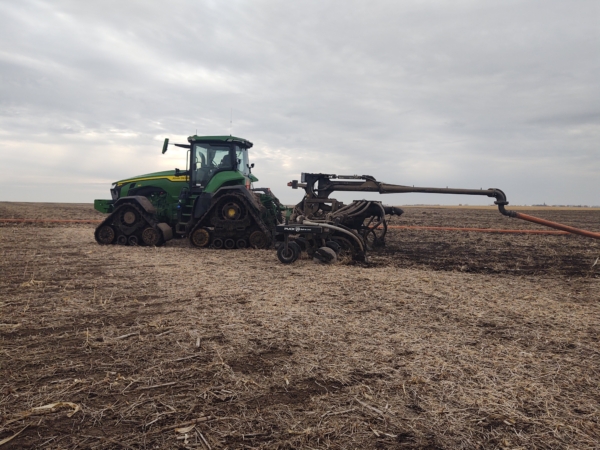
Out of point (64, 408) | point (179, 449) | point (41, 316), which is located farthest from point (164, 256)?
point (179, 449)

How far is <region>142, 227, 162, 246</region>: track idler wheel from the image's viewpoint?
38.7ft

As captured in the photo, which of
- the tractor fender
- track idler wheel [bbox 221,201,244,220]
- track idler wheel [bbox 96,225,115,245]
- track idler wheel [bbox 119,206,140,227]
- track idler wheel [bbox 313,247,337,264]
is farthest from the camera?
track idler wheel [bbox 96,225,115,245]

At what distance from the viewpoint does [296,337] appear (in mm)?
4281

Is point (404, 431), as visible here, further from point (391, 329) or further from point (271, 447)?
point (391, 329)

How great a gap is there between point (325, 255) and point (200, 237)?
167 inches

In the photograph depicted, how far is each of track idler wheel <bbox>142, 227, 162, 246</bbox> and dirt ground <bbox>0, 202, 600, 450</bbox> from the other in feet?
14.2

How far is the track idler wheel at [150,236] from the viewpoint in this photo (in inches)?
464

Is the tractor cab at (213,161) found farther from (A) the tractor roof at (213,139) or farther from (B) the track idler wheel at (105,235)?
(B) the track idler wheel at (105,235)

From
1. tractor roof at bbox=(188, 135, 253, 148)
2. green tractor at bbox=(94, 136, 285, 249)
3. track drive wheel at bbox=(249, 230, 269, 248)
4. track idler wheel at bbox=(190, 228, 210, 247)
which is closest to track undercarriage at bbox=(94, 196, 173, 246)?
green tractor at bbox=(94, 136, 285, 249)

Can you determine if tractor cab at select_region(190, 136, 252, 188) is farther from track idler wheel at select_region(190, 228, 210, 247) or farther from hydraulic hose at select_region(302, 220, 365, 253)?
hydraulic hose at select_region(302, 220, 365, 253)

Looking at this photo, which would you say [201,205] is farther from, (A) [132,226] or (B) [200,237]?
(A) [132,226]

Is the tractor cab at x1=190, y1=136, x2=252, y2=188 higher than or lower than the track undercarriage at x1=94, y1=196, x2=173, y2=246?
higher

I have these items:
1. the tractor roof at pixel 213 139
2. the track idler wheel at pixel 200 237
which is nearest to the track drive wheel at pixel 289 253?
the track idler wheel at pixel 200 237

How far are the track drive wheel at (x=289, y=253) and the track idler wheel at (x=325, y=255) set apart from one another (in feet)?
1.36
